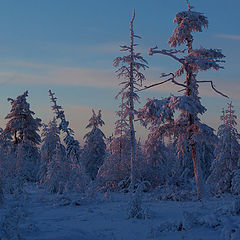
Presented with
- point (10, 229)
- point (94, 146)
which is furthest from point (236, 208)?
point (94, 146)

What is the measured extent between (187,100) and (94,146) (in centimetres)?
1970

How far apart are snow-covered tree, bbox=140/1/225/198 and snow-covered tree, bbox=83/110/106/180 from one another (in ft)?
57.9

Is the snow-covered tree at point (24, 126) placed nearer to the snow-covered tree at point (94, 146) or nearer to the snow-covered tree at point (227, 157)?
the snow-covered tree at point (94, 146)

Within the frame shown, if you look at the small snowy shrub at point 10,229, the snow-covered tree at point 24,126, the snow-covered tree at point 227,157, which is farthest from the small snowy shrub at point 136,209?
the snow-covered tree at point 24,126

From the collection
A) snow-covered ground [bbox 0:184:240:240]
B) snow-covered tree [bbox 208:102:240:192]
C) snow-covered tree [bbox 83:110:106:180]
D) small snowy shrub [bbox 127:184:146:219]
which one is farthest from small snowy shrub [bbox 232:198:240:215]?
snow-covered tree [bbox 83:110:106:180]

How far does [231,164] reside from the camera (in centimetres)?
2234

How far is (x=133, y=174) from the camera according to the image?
65.6 ft

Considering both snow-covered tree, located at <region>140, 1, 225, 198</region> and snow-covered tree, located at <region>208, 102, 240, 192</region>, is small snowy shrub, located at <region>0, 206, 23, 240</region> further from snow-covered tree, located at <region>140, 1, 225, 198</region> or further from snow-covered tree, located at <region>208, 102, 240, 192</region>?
snow-covered tree, located at <region>208, 102, 240, 192</region>

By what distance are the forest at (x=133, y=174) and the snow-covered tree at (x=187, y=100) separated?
0.06 meters

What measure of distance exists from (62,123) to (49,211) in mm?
18958

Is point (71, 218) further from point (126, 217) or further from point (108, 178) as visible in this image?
point (108, 178)

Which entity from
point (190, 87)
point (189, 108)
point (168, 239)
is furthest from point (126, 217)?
point (190, 87)

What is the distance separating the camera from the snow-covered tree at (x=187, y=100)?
16.1 m

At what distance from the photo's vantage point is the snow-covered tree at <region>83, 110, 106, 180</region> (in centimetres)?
3403
